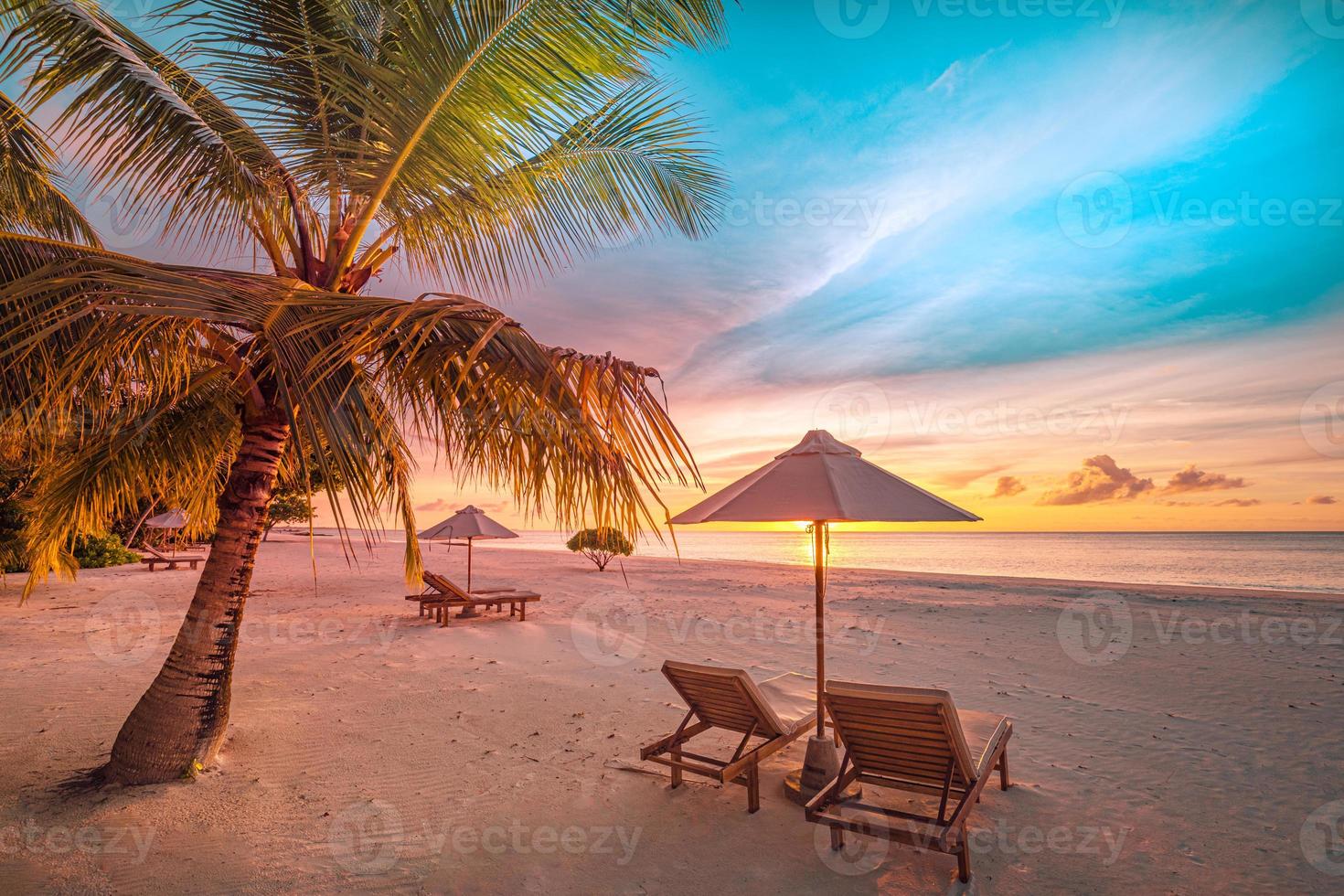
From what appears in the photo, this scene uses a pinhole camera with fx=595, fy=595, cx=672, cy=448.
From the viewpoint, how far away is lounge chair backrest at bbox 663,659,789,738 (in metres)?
3.96

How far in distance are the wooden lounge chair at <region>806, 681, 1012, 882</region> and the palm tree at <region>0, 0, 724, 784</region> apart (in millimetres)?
1853

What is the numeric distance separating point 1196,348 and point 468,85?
18083 mm

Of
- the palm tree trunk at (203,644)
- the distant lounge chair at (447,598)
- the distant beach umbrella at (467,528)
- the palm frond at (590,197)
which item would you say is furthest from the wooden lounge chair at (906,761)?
the distant beach umbrella at (467,528)

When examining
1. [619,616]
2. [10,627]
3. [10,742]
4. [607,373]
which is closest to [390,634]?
[619,616]

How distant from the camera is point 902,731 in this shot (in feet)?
10.8

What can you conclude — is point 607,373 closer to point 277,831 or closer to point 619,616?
point 277,831

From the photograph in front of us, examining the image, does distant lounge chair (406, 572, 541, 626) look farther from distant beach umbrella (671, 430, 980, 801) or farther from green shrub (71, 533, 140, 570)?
green shrub (71, 533, 140, 570)

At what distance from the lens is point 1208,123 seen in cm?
848

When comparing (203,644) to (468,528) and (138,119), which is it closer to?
(138,119)

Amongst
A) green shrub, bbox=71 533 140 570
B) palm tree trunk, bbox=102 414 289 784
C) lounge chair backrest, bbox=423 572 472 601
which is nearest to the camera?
palm tree trunk, bbox=102 414 289 784

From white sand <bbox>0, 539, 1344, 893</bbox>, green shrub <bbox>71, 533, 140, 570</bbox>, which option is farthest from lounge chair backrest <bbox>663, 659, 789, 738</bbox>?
green shrub <bbox>71, 533, 140, 570</bbox>

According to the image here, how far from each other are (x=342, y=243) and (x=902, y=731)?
4618 mm

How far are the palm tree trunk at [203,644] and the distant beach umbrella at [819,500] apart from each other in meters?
2.92

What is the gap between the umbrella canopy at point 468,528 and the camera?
40.7 feet
